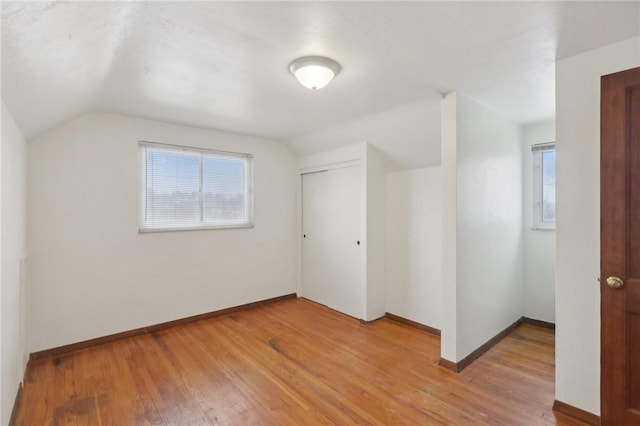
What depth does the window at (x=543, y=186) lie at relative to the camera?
134 inches

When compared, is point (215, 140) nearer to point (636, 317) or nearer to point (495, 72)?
point (495, 72)

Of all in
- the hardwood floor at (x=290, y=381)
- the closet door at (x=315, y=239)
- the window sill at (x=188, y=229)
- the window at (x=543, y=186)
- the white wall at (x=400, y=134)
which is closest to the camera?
the hardwood floor at (x=290, y=381)

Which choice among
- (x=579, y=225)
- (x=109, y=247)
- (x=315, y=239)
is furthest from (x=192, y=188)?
(x=579, y=225)

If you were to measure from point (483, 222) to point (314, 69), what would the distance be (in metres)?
2.05

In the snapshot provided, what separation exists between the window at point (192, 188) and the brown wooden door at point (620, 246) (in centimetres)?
349

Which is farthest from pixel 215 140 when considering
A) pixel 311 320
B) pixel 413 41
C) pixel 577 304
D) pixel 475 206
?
pixel 577 304

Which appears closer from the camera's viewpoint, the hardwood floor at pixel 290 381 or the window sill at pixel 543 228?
the hardwood floor at pixel 290 381

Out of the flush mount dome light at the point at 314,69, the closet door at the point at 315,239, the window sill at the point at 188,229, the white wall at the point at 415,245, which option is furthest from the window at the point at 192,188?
the flush mount dome light at the point at 314,69

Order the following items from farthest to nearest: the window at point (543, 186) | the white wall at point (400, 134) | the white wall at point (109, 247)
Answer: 1. the window at point (543, 186)
2. the white wall at point (400, 134)
3. the white wall at point (109, 247)

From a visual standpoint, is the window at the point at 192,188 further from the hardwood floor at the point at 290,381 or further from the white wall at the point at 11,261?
the hardwood floor at the point at 290,381

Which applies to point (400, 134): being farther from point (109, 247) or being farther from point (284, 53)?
point (109, 247)

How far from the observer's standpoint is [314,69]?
194 centimetres

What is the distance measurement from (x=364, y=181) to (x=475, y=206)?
49.4 inches

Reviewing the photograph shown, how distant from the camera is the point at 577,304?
1.94m
